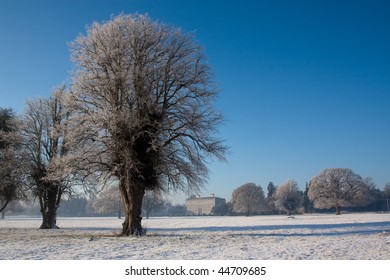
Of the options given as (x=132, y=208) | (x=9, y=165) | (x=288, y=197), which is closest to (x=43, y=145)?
(x=9, y=165)

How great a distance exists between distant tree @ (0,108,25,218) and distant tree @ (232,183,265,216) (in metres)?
88.3

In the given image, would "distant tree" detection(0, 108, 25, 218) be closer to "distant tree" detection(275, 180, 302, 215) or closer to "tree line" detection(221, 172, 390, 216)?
"tree line" detection(221, 172, 390, 216)

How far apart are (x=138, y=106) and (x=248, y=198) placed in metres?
98.3

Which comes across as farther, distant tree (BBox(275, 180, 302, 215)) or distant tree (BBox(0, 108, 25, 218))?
distant tree (BBox(275, 180, 302, 215))

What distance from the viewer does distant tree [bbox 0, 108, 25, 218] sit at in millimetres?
32438

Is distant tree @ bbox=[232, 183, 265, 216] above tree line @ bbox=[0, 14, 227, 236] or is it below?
below

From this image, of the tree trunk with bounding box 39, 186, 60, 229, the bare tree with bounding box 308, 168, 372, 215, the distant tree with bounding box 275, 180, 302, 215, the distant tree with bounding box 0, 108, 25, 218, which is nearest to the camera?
the distant tree with bounding box 0, 108, 25, 218

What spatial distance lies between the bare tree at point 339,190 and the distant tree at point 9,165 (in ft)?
231

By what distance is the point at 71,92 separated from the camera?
73.0ft

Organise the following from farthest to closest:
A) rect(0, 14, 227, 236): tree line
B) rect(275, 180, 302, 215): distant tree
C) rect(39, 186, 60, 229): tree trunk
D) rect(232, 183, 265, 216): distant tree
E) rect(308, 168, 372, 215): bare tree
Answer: rect(232, 183, 265, 216): distant tree < rect(275, 180, 302, 215): distant tree < rect(308, 168, 372, 215): bare tree < rect(39, 186, 60, 229): tree trunk < rect(0, 14, 227, 236): tree line

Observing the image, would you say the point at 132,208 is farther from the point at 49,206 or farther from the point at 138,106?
the point at 49,206

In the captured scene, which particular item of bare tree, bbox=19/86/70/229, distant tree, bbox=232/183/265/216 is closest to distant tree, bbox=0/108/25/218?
bare tree, bbox=19/86/70/229

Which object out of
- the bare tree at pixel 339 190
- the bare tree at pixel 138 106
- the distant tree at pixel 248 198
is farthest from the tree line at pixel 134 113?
the distant tree at pixel 248 198
